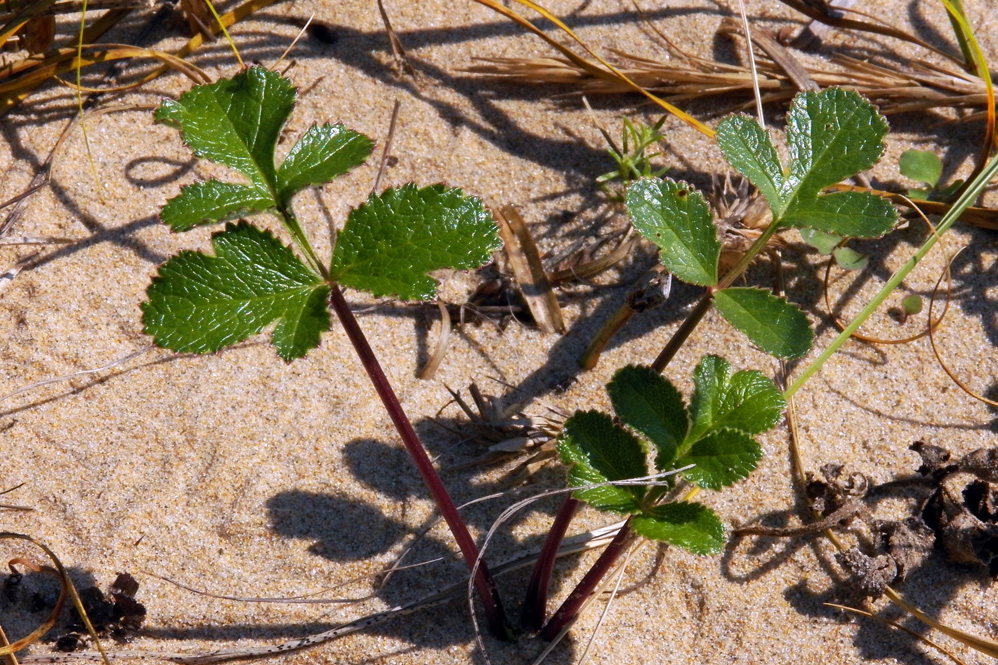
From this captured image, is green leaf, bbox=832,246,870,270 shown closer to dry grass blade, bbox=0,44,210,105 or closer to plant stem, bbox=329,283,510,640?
plant stem, bbox=329,283,510,640

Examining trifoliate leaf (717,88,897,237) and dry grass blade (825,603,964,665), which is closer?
trifoliate leaf (717,88,897,237)

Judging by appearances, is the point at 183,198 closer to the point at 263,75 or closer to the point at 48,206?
the point at 263,75

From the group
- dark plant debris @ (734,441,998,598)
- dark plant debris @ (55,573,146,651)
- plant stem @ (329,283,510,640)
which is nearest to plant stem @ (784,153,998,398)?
dark plant debris @ (734,441,998,598)

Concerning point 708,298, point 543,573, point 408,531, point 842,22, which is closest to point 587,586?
point 543,573

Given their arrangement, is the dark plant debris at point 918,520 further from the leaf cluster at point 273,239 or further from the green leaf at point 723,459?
the leaf cluster at point 273,239

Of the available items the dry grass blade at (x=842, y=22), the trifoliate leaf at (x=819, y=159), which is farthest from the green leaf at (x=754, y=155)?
the dry grass blade at (x=842, y=22)

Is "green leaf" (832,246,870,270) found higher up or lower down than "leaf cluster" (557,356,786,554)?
lower down

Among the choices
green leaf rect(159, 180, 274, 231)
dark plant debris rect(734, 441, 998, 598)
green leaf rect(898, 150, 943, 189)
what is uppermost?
green leaf rect(159, 180, 274, 231)

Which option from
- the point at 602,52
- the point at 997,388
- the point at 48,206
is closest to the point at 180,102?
the point at 48,206
